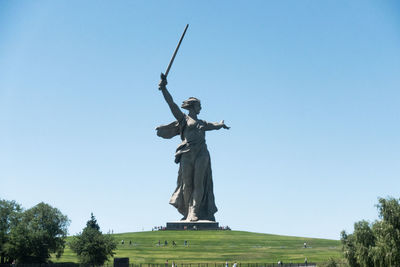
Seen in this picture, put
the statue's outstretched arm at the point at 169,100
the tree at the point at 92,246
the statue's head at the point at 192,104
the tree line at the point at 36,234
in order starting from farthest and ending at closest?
the statue's head at the point at 192,104, the statue's outstretched arm at the point at 169,100, the tree line at the point at 36,234, the tree at the point at 92,246

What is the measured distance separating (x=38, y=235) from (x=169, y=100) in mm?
15065

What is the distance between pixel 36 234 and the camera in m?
44.3

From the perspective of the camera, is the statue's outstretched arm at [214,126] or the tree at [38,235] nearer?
the tree at [38,235]

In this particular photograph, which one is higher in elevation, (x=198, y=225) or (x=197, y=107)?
(x=197, y=107)

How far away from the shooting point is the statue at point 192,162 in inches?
1982

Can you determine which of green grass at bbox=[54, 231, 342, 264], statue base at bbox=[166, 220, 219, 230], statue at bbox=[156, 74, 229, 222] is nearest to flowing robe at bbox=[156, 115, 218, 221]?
statue at bbox=[156, 74, 229, 222]

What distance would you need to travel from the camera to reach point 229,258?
140ft

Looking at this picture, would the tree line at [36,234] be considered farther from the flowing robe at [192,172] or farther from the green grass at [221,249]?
the flowing robe at [192,172]

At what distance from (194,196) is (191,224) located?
2.43 metres

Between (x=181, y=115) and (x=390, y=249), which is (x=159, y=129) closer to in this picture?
(x=181, y=115)

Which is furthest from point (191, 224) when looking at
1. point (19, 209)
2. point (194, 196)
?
point (19, 209)

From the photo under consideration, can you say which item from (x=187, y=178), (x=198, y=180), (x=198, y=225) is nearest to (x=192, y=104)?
(x=187, y=178)

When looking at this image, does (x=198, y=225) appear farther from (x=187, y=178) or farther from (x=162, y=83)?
(x=162, y=83)

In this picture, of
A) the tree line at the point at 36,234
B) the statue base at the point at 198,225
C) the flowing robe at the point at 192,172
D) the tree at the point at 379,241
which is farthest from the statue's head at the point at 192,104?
the tree at the point at 379,241
